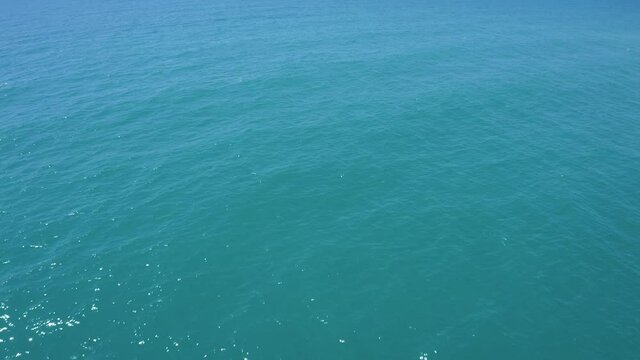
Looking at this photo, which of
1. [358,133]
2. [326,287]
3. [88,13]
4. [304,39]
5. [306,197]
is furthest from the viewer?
[88,13]

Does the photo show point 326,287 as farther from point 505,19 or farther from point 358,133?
point 505,19

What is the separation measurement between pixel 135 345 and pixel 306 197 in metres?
33.3

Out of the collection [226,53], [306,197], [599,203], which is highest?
[226,53]

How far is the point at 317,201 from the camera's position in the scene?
6969cm

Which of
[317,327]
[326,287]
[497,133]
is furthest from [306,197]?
[497,133]

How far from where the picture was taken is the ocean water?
49969mm

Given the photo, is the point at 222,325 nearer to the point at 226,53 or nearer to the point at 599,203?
the point at 599,203

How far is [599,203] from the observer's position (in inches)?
2776

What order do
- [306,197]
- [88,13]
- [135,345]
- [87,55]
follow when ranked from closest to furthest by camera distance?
[135,345] < [306,197] < [87,55] < [88,13]

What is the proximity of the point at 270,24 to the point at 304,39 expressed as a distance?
909 inches

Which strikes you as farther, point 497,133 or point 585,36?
point 585,36

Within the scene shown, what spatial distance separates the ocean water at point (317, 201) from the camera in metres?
50.0

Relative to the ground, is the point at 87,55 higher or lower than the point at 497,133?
higher

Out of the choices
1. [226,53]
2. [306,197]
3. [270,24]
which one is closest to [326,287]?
[306,197]
